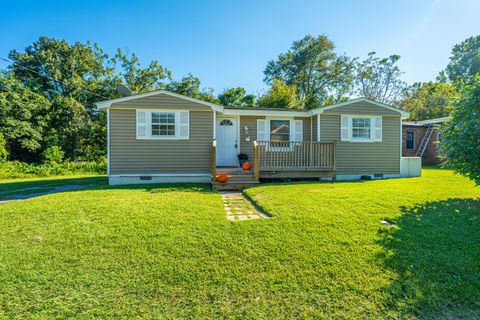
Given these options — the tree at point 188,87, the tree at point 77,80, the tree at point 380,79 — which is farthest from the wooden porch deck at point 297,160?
the tree at point 380,79

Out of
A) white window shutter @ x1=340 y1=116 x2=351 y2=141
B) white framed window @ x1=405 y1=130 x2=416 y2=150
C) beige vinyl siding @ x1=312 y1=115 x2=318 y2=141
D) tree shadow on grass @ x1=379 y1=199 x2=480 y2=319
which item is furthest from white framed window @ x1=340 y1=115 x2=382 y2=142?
white framed window @ x1=405 y1=130 x2=416 y2=150

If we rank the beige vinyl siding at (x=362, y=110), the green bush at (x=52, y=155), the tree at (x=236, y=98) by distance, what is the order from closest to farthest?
1. the beige vinyl siding at (x=362, y=110)
2. the green bush at (x=52, y=155)
3. the tree at (x=236, y=98)

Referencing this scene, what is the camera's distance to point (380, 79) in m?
29.8

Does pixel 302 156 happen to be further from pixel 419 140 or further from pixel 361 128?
pixel 419 140

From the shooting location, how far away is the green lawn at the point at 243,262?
2.29 meters

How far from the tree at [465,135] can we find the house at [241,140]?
142 inches

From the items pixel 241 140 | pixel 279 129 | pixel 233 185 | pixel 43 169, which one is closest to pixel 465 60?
pixel 279 129

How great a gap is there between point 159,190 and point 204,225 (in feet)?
11.6

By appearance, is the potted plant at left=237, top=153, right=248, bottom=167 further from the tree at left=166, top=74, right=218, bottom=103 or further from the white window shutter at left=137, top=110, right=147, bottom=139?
the tree at left=166, top=74, right=218, bottom=103

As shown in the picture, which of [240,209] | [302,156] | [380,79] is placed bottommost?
[240,209]

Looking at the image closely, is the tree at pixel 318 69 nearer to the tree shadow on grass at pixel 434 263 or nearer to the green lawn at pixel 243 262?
the tree shadow on grass at pixel 434 263

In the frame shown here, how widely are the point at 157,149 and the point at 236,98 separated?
1607 centimetres

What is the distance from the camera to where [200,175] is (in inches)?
347

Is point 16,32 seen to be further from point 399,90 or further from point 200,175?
point 399,90
